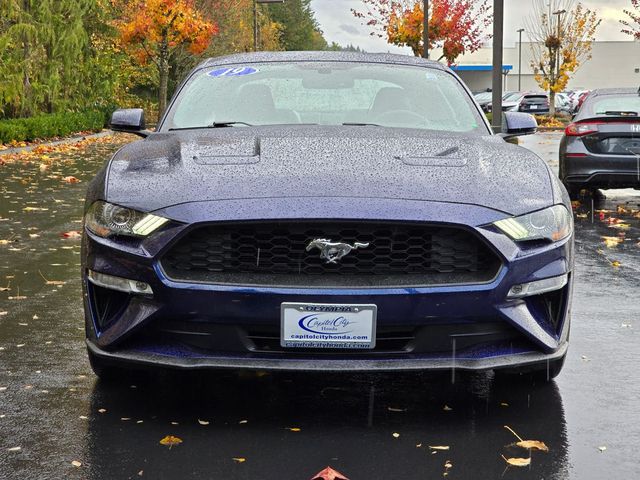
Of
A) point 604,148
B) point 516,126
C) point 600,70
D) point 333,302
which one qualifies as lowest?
point 600,70

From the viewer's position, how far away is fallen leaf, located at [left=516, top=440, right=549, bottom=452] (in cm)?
383

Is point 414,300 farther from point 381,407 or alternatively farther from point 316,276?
point 381,407

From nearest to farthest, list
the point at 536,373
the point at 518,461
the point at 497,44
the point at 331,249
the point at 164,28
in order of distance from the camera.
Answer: the point at 518,461, the point at 331,249, the point at 536,373, the point at 497,44, the point at 164,28

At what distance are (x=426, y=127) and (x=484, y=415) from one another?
Answer: 1.70m

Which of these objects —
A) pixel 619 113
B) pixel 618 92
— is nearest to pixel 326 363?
pixel 619 113

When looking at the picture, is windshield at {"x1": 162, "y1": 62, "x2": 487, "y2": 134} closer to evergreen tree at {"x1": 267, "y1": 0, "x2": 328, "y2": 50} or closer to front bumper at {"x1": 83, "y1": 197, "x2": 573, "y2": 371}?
front bumper at {"x1": 83, "y1": 197, "x2": 573, "y2": 371}

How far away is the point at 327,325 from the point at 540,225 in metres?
0.92

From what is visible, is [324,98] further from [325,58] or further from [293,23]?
[293,23]

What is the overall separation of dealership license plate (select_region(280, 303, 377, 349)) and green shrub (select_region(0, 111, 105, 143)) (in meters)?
19.8

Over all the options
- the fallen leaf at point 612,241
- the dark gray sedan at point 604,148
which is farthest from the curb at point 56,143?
the fallen leaf at point 612,241

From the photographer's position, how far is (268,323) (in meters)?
3.79

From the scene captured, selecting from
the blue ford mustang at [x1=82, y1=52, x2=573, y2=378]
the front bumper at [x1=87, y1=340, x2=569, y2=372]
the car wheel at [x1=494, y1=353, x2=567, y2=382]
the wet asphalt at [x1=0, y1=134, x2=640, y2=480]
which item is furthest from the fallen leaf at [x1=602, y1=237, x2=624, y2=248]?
the front bumper at [x1=87, y1=340, x2=569, y2=372]

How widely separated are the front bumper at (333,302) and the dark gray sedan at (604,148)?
27.9ft

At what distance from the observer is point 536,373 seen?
4.54 meters
